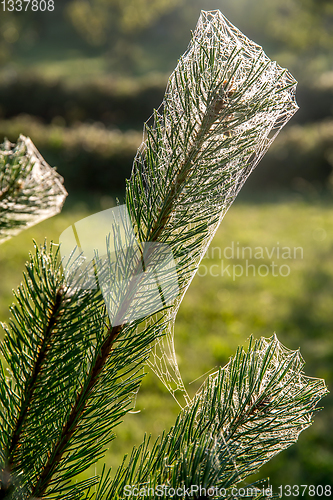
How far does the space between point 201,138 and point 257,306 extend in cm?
530

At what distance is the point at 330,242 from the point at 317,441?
4823mm

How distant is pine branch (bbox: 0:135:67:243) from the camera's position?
0.80 m

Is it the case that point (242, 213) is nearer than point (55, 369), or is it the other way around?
point (55, 369)

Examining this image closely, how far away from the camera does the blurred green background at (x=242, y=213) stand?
4.22m

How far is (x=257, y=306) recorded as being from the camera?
228 inches

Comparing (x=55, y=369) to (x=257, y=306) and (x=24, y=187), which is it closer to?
(x=24, y=187)

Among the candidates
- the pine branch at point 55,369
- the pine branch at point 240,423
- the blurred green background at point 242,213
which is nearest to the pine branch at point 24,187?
the pine branch at point 55,369

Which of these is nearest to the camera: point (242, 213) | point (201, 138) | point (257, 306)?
point (201, 138)

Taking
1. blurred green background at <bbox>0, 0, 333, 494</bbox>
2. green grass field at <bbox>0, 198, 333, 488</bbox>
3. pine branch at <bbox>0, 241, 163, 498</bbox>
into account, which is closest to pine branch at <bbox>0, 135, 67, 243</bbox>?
pine branch at <bbox>0, 241, 163, 498</bbox>

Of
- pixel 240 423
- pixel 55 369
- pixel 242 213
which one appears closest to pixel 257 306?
pixel 242 213

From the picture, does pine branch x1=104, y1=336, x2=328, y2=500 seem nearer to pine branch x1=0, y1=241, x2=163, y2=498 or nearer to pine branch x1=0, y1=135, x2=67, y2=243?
pine branch x1=0, y1=241, x2=163, y2=498

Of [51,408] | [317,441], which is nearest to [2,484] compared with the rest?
[51,408]

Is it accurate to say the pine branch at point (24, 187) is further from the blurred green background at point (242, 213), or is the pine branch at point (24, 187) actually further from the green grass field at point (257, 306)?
the green grass field at point (257, 306)

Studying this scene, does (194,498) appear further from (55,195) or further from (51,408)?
(55,195)
